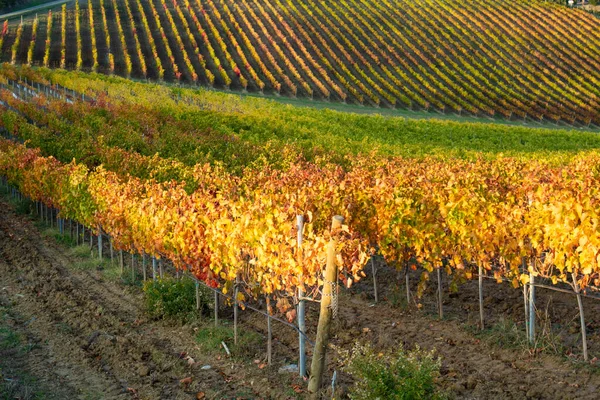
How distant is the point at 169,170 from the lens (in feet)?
66.8

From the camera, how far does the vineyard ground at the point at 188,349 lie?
31.1 feet

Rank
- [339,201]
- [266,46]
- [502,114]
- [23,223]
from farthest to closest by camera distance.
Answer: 1. [266,46]
2. [502,114]
3. [23,223]
4. [339,201]

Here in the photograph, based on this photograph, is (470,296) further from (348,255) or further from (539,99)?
(539,99)

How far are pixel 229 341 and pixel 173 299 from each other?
79.4 inches

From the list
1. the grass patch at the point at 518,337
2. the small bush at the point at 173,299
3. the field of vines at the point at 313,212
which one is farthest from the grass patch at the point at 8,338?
the grass patch at the point at 518,337

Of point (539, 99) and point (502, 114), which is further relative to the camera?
point (539, 99)

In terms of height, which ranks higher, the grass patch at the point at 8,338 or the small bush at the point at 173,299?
the small bush at the point at 173,299

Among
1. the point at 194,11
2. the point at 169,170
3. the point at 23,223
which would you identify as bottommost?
the point at 23,223

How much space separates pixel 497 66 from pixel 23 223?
187ft

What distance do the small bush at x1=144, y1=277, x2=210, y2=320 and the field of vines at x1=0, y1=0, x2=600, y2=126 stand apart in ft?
150

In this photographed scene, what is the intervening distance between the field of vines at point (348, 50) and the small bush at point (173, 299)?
150ft

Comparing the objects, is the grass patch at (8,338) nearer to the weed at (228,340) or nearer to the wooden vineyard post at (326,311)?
the weed at (228,340)

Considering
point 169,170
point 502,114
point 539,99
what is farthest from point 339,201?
point 539,99

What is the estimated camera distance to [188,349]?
11258 mm
